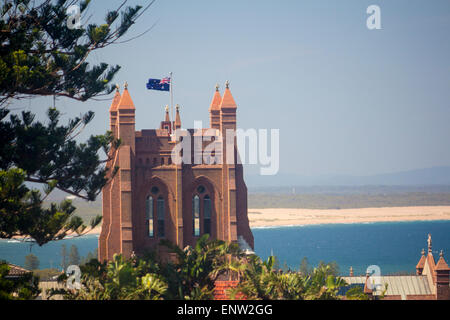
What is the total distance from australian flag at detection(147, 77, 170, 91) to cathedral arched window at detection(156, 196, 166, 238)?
738 centimetres

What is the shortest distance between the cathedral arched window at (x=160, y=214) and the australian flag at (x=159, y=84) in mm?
7383

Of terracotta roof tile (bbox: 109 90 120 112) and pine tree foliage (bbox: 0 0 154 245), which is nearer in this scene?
pine tree foliage (bbox: 0 0 154 245)

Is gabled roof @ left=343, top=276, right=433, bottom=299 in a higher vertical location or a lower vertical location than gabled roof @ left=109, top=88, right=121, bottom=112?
lower

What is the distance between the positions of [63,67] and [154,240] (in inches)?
701

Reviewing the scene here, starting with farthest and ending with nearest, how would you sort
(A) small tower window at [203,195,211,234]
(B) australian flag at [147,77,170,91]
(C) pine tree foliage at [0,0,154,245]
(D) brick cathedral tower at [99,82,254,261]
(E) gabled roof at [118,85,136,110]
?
(B) australian flag at [147,77,170,91]
(A) small tower window at [203,195,211,234]
(E) gabled roof at [118,85,136,110]
(D) brick cathedral tower at [99,82,254,261]
(C) pine tree foliage at [0,0,154,245]

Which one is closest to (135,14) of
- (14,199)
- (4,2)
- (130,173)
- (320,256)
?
(4,2)

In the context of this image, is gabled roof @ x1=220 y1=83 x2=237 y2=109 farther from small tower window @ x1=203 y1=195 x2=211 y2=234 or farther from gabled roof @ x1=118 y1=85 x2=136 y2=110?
small tower window @ x1=203 y1=195 x2=211 y2=234

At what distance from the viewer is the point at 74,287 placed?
29344mm

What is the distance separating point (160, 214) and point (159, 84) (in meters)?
8.77

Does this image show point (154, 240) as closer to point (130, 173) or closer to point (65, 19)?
point (130, 173)

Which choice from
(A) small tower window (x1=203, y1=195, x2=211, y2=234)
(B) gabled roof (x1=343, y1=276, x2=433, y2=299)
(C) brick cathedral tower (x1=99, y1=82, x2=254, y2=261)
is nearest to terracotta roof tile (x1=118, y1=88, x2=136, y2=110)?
(C) brick cathedral tower (x1=99, y1=82, x2=254, y2=261)

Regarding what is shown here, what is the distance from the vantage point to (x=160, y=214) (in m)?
47.1

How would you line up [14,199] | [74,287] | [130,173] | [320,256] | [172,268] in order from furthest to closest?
[320,256] < [130,173] < [172,268] < [74,287] < [14,199]

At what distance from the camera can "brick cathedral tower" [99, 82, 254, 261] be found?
1807 inches
